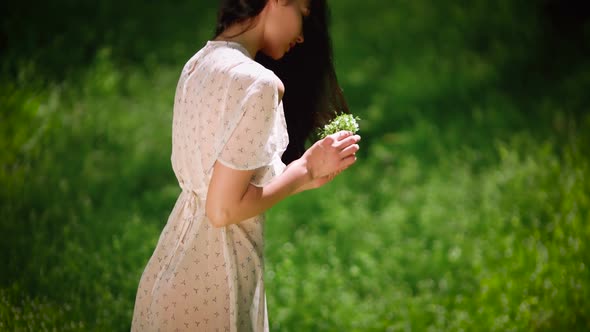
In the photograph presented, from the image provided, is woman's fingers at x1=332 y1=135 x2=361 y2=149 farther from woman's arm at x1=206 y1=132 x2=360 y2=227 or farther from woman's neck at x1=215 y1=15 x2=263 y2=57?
woman's neck at x1=215 y1=15 x2=263 y2=57

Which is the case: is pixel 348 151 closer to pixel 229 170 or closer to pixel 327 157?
pixel 327 157

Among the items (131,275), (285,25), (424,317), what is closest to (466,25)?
(424,317)

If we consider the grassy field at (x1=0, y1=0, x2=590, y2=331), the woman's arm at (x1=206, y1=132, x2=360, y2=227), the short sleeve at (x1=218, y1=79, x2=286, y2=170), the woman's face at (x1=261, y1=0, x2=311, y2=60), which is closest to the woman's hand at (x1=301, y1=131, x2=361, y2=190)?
the woman's arm at (x1=206, y1=132, x2=360, y2=227)

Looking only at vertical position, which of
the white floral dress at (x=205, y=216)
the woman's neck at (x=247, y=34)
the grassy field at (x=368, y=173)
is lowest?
the grassy field at (x=368, y=173)

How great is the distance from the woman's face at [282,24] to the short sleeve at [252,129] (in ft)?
0.86

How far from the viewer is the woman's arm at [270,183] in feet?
6.17

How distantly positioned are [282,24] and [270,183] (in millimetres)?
436

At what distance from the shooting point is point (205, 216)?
2090 mm

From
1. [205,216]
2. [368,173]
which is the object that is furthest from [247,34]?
[368,173]

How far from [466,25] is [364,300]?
4.25 metres

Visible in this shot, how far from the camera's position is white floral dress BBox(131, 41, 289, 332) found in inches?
75.1

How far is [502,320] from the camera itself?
4316 mm

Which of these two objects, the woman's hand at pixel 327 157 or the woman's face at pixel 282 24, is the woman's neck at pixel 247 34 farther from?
the woman's hand at pixel 327 157

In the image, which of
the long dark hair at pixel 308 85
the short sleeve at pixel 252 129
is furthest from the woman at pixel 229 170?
the long dark hair at pixel 308 85
